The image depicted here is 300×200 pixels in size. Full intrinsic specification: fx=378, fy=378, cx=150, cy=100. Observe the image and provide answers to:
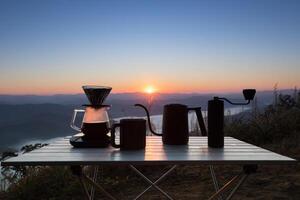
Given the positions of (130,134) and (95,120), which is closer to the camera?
(130,134)

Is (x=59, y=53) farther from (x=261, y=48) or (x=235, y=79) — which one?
(x=261, y=48)

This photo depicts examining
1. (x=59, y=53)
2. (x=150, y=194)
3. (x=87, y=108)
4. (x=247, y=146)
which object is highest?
(x=59, y=53)

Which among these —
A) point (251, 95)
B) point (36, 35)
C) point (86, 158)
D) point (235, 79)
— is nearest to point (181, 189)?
point (251, 95)

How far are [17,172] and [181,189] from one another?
5.92 feet

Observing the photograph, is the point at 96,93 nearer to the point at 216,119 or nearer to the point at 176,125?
the point at 176,125

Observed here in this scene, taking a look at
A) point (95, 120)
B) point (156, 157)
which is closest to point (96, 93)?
→ point (95, 120)

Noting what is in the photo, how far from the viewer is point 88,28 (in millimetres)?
7516

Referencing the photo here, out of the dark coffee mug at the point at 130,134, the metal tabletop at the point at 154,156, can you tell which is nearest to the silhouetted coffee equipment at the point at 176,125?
the metal tabletop at the point at 154,156

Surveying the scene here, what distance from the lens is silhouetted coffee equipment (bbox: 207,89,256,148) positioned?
6.38ft

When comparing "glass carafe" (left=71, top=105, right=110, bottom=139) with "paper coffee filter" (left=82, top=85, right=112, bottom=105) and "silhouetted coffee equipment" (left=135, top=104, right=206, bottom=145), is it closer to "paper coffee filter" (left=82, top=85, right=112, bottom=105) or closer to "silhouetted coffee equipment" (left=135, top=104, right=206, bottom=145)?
"paper coffee filter" (left=82, top=85, right=112, bottom=105)

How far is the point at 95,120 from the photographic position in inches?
78.5

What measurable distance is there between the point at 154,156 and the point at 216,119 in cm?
51

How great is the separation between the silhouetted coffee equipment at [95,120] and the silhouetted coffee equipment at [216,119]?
536 mm

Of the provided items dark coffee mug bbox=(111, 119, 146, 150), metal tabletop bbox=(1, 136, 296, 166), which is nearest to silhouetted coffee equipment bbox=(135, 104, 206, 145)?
metal tabletop bbox=(1, 136, 296, 166)
